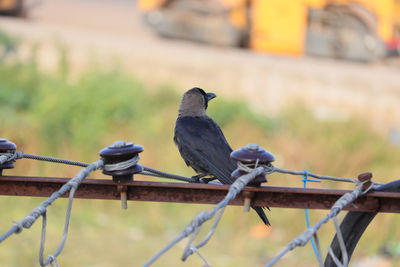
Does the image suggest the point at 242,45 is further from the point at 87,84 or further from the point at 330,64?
the point at 87,84

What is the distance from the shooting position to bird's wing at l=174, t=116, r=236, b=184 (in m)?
4.00

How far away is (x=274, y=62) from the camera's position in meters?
15.6

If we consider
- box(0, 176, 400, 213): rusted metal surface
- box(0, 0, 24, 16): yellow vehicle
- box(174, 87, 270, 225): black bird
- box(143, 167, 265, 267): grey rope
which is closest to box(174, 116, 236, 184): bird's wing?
box(174, 87, 270, 225): black bird

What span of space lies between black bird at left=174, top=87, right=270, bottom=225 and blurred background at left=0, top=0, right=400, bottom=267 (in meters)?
4.09

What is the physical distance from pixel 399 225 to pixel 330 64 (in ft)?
23.1

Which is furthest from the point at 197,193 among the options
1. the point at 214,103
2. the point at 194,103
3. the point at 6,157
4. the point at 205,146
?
the point at 214,103

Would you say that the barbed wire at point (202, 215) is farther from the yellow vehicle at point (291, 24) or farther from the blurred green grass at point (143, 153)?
the yellow vehicle at point (291, 24)

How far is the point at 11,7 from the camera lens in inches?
756

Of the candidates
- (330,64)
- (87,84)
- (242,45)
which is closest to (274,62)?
(330,64)

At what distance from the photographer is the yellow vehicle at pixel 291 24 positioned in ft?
55.6

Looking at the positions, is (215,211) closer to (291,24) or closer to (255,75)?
(255,75)

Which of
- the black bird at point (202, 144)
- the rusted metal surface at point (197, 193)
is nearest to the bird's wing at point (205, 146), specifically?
the black bird at point (202, 144)

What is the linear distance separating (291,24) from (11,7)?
6.51 m

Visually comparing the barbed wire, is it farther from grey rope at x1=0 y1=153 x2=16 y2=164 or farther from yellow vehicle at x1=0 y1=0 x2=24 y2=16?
yellow vehicle at x1=0 y1=0 x2=24 y2=16
